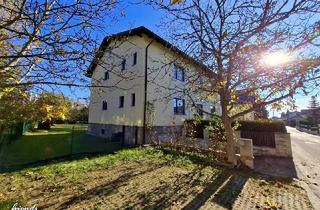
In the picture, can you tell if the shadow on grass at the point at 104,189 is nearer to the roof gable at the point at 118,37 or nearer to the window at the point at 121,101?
the roof gable at the point at 118,37

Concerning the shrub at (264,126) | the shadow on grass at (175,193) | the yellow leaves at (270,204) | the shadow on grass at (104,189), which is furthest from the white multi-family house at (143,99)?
the yellow leaves at (270,204)

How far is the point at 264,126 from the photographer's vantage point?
1310 centimetres

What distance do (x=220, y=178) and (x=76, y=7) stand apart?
6424 mm

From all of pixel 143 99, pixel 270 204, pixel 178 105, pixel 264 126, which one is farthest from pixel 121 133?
pixel 270 204

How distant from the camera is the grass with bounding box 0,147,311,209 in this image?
15.6ft

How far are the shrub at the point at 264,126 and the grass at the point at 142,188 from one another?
6.13 metres

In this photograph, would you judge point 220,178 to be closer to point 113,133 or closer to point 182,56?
point 182,56

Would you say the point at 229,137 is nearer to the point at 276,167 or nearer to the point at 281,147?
the point at 276,167

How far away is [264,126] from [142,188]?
10.3m

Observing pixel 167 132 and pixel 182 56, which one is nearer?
pixel 182 56

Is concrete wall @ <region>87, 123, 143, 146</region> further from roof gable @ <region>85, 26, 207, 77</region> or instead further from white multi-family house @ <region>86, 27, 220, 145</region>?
roof gable @ <region>85, 26, 207, 77</region>

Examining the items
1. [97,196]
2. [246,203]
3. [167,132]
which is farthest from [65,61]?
[167,132]

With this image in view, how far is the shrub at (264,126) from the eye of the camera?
1261 centimetres

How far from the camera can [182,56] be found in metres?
9.28
